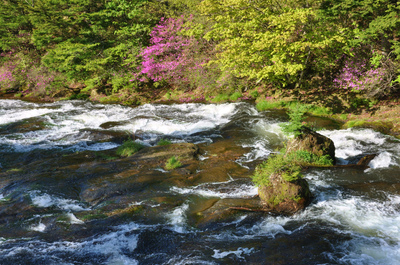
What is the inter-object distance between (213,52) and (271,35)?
Result: 280 inches

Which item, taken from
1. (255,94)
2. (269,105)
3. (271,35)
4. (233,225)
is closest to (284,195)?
(233,225)

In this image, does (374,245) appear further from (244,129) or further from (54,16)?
(54,16)

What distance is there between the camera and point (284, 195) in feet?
→ 21.6

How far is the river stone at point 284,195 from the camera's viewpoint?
258 inches

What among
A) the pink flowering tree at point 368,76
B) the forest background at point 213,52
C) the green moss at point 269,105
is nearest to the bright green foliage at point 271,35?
the forest background at point 213,52

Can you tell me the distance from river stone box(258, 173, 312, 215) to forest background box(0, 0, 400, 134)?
25.3 feet

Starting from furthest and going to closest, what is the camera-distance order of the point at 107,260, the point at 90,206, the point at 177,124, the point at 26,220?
the point at 177,124 < the point at 90,206 < the point at 26,220 < the point at 107,260

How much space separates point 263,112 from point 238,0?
596cm

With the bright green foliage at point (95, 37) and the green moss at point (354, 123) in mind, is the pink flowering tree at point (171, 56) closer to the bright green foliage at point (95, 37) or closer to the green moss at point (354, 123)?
the bright green foliage at point (95, 37)

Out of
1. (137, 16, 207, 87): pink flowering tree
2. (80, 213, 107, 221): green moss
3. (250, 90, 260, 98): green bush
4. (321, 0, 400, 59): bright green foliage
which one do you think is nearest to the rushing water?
(80, 213, 107, 221): green moss

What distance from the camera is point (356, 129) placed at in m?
12.1

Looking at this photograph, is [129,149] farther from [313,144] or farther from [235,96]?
[235,96]

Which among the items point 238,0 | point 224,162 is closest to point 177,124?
point 224,162

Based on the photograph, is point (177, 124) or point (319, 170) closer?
point (319, 170)
